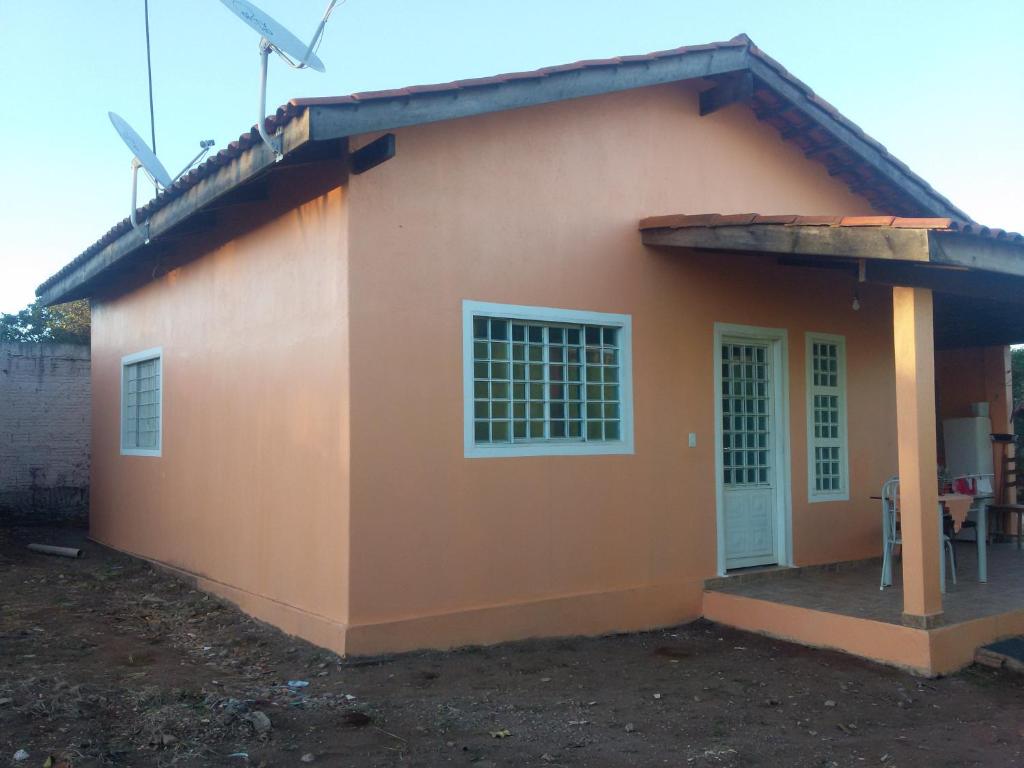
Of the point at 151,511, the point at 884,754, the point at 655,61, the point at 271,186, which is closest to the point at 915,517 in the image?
the point at 884,754

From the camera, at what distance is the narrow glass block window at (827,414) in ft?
29.9

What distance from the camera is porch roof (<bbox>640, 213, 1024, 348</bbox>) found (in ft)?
19.4

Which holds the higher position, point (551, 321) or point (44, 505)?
point (551, 321)

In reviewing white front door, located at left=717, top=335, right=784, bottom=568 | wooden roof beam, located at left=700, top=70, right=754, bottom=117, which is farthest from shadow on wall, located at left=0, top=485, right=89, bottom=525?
wooden roof beam, located at left=700, top=70, right=754, bottom=117

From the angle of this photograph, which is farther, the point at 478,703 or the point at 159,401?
the point at 159,401

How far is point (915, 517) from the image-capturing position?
6.37 metres

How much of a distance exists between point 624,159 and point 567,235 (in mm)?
1029

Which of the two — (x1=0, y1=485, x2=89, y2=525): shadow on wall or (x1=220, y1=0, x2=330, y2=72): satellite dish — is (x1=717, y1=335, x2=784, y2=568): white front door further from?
(x1=0, y1=485, x2=89, y2=525): shadow on wall

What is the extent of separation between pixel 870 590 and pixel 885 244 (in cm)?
327

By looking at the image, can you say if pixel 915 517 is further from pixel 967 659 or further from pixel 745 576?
pixel 745 576

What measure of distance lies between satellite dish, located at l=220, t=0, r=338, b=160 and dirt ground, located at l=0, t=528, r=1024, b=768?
336 centimetres

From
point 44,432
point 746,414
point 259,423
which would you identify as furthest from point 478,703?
point 44,432

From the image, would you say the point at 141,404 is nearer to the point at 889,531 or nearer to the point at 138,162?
the point at 138,162

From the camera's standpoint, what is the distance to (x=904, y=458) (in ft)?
21.1
